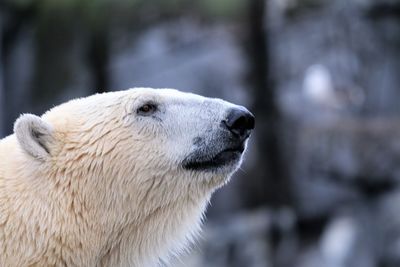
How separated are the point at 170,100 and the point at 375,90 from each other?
867cm

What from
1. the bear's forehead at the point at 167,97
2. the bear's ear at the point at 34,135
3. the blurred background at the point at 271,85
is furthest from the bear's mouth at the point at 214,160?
the blurred background at the point at 271,85

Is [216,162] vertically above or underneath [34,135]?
underneath

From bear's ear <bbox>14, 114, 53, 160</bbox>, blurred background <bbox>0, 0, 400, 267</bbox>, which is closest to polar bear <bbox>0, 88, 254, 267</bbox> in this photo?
bear's ear <bbox>14, 114, 53, 160</bbox>

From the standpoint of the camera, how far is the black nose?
2.85 metres

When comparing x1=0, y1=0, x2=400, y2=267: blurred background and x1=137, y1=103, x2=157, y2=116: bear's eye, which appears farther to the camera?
x1=0, y1=0, x2=400, y2=267: blurred background

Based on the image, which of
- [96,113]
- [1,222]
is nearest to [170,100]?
[96,113]

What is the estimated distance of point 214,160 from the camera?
2887mm

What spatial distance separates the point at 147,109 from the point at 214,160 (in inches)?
12.4

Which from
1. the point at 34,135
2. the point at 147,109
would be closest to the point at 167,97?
the point at 147,109

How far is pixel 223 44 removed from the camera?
1302cm

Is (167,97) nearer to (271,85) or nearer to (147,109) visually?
(147,109)

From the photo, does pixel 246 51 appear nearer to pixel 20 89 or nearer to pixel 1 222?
pixel 20 89

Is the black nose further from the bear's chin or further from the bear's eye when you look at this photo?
the bear's eye

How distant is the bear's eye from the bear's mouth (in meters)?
0.24
